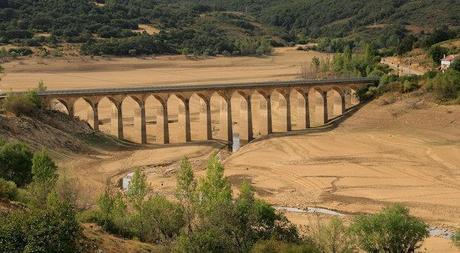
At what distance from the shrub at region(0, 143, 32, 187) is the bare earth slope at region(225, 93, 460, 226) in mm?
15487

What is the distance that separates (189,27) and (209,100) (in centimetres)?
9649

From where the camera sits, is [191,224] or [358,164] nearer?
[191,224]

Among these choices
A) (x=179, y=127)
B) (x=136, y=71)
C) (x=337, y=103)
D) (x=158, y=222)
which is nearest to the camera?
(x=158, y=222)

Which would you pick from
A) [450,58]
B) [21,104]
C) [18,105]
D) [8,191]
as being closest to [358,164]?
[21,104]

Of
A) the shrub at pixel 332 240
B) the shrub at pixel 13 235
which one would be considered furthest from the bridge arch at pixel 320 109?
the shrub at pixel 13 235

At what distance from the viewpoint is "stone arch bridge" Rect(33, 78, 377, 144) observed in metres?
64.0

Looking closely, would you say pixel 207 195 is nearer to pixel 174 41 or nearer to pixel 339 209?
pixel 339 209

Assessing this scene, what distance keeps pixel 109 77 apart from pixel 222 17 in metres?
81.5

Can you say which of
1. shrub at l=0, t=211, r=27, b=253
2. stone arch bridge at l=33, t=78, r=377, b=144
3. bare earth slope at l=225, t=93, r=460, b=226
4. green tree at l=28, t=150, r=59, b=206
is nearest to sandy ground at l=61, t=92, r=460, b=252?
bare earth slope at l=225, t=93, r=460, b=226

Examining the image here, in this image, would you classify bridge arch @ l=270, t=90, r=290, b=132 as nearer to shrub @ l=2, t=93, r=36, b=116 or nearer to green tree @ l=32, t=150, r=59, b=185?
shrub @ l=2, t=93, r=36, b=116

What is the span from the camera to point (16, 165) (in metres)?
40.4

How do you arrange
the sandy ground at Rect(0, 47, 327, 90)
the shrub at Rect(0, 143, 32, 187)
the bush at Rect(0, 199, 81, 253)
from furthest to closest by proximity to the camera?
the sandy ground at Rect(0, 47, 327, 90) < the shrub at Rect(0, 143, 32, 187) < the bush at Rect(0, 199, 81, 253)

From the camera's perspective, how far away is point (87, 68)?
375 ft

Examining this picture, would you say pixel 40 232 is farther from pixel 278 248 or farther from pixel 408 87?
pixel 408 87
